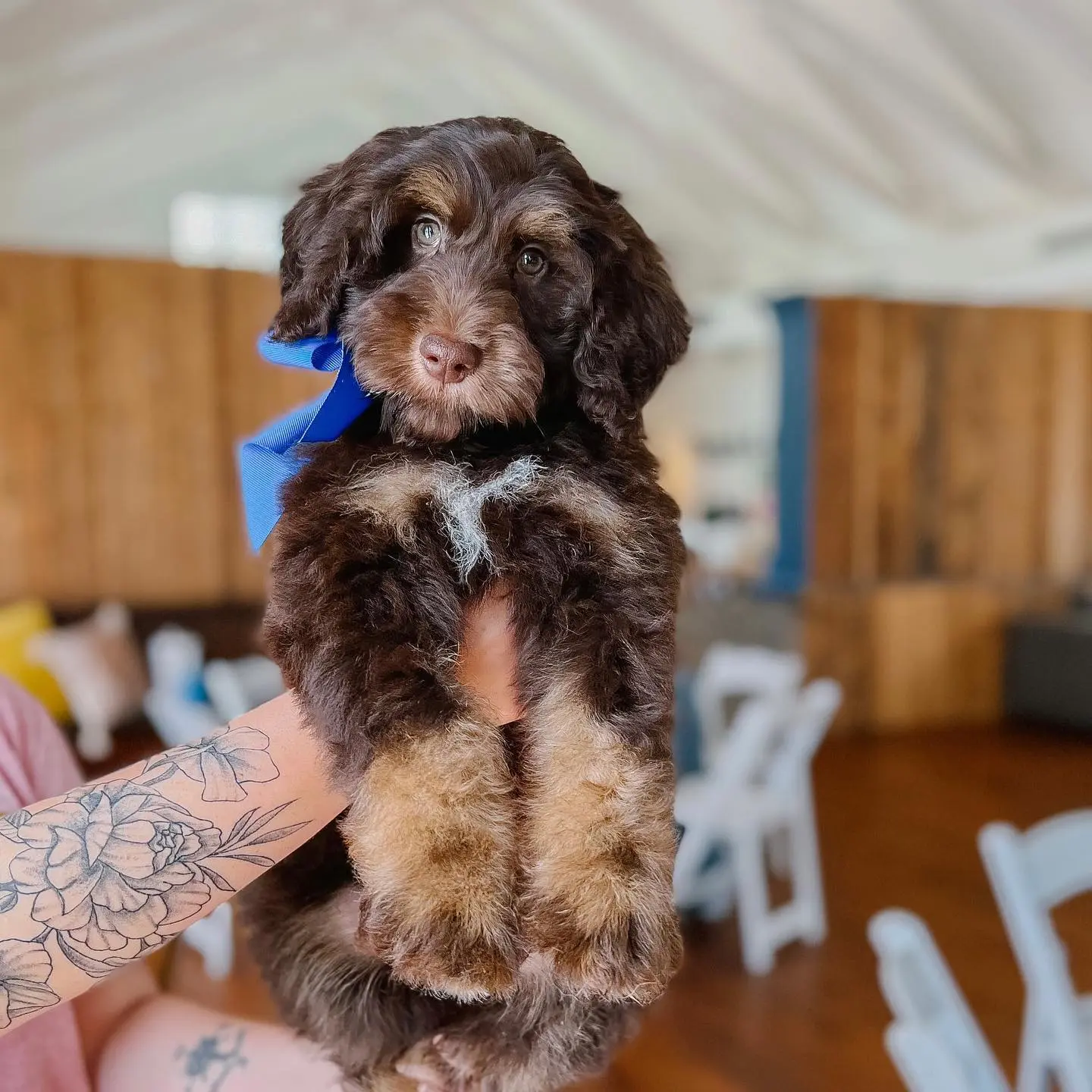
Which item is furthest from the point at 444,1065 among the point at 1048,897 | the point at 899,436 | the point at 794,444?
the point at 899,436

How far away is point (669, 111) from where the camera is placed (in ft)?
32.2

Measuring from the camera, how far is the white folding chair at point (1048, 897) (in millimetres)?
2037

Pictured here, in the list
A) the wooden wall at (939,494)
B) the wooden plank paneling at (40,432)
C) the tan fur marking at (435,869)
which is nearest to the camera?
the tan fur marking at (435,869)

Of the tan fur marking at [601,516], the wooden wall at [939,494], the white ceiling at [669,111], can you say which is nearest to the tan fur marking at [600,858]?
the tan fur marking at [601,516]

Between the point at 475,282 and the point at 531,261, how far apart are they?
0.11m

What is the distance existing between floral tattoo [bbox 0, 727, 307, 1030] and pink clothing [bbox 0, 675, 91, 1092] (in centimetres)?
32

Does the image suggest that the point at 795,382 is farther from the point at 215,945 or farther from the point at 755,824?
the point at 215,945

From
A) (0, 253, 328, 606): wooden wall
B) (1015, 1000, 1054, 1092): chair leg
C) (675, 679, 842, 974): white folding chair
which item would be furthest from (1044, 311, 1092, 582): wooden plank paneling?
(1015, 1000, 1054, 1092): chair leg

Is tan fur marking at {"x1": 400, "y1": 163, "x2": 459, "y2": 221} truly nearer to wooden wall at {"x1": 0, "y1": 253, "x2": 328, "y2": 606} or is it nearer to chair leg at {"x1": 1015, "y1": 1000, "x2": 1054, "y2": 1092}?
chair leg at {"x1": 1015, "y1": 1000, "x2": 1054, "y2": 1092}

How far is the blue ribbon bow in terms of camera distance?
1294mm

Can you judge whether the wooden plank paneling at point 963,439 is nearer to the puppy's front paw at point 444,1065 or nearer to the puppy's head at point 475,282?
the puppy's head at point 475,282

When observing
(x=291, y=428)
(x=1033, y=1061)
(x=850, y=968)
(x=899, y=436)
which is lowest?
(x=850, y=968)

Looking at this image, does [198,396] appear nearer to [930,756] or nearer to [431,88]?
[431,88]

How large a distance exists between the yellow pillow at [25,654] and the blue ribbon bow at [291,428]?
575 centimetres
